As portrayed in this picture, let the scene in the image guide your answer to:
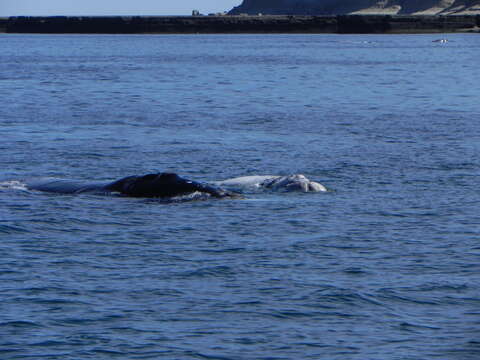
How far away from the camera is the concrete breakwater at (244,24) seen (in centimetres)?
17350

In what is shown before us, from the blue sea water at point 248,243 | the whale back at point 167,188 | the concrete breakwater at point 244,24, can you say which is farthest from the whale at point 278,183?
the concrete breakwater at point 244,24

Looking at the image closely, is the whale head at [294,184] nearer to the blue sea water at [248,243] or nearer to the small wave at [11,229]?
the blue sea water at [248,243]

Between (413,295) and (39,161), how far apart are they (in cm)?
1565

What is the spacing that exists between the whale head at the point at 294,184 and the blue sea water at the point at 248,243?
482 millimetres

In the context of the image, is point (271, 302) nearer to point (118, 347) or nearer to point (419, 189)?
point (118, 347)

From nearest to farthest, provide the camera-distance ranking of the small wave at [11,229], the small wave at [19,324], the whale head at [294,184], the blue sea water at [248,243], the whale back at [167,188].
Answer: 1. the blue sea water at [248,243]
2. the small wave at [19,324]
3. the small wave at [11,229]
4. the whale back at [167,188]
5. the whale head at [294,184]

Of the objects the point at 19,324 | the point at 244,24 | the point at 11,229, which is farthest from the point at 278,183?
the point at 244,24

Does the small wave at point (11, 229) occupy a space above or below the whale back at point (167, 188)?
below

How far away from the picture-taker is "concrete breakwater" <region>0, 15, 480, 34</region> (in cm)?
17350

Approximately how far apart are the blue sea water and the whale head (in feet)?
1.58

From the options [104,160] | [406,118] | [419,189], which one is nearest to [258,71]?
[406,118]

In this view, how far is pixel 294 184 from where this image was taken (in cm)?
2323

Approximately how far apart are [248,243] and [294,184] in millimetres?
5534

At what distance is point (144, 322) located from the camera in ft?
43.8
